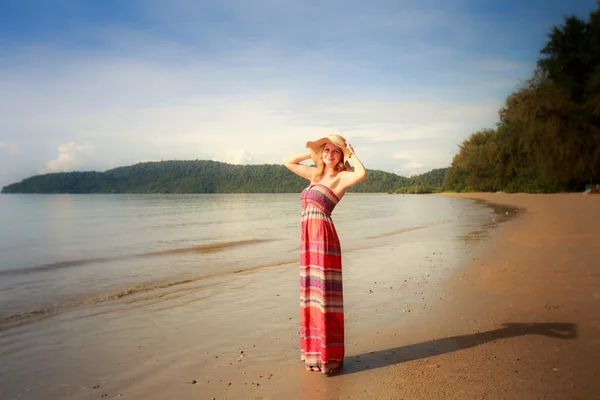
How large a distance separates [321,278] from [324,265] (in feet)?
0.43

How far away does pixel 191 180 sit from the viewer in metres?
158

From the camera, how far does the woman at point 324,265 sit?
428 cm

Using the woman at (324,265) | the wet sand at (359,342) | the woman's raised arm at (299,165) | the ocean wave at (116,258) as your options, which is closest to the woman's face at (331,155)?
the woman at (324,265)

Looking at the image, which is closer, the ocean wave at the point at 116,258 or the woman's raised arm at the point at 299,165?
the woman's raised arm at the point at 299,165

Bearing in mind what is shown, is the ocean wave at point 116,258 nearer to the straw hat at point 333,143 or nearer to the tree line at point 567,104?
the straw hat at point 333,143

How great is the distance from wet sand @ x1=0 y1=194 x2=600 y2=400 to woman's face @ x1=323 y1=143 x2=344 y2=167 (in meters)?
2.11

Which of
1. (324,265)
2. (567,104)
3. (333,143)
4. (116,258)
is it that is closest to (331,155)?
(333,143)

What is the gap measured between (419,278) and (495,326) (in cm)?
344

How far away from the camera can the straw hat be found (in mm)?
4441

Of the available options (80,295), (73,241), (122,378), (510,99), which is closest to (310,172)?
(122,378)

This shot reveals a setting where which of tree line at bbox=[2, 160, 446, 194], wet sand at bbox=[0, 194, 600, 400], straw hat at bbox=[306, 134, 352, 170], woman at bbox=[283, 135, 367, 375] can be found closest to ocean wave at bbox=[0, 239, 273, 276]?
wet sand at bbox=[0, 194, 600, 400]

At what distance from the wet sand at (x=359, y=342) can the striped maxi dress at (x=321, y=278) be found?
0.31 meters

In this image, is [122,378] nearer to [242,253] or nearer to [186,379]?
[186,379]

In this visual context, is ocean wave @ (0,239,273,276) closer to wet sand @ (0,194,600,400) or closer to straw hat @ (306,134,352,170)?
wet sand @ (0,194,600,400)
